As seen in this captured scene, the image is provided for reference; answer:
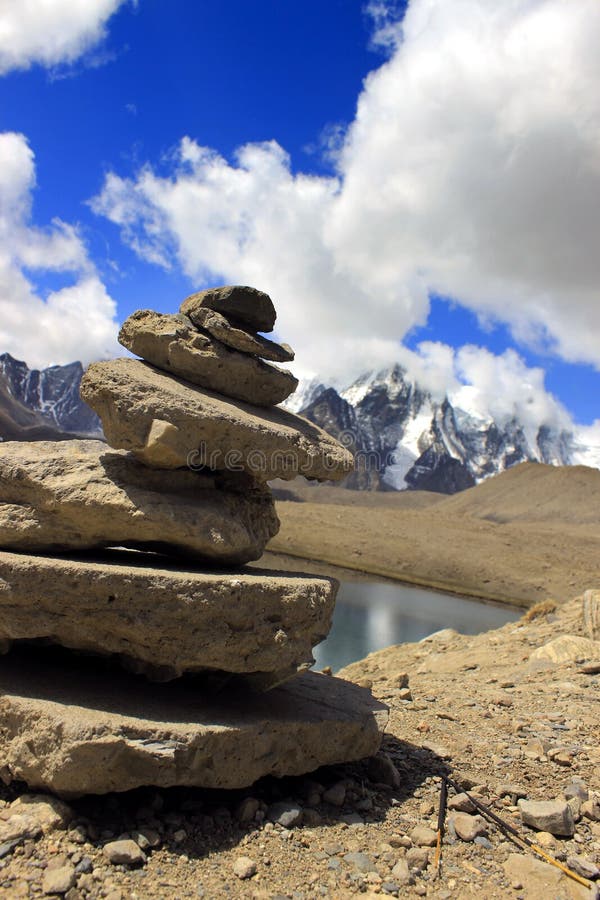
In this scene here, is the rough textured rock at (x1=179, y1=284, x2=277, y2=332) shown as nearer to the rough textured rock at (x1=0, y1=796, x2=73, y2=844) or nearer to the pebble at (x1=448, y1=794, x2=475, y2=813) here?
the rough textured rock at (x1=0, y1=796, x2=73, y2=844)

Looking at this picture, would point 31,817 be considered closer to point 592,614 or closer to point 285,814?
point 285,814

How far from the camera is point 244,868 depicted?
4184mm

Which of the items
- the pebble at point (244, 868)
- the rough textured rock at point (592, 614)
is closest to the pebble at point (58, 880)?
the pebble at point (244, 868)

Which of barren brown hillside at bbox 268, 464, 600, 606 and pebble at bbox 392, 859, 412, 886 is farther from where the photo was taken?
barren brown hillside at bbox 268, 464, 600, 606

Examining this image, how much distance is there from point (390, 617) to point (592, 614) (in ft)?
40.9

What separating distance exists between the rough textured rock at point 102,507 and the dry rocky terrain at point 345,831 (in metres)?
1.95

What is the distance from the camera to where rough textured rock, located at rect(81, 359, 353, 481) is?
216 inches

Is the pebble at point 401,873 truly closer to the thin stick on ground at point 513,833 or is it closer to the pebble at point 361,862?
the pebble at point 361,862

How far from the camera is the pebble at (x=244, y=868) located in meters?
4.14

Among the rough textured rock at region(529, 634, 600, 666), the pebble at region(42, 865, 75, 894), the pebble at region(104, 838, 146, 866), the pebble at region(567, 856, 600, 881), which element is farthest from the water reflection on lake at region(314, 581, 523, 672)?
the pebble at region(42, 865, 75, 894)

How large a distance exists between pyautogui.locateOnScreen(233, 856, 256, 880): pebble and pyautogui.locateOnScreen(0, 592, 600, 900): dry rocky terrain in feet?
0.04

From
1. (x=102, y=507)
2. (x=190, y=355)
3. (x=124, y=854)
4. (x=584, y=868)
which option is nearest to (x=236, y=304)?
(x=190, y=355)

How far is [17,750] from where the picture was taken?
4574mm

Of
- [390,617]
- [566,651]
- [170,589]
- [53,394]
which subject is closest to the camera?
[170,589]
